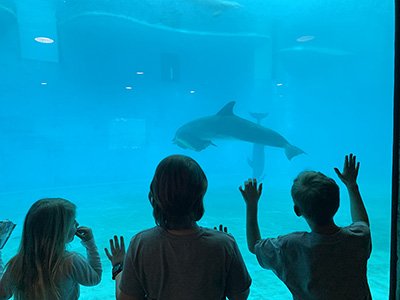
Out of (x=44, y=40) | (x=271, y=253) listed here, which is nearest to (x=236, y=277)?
(x=271, y=253)

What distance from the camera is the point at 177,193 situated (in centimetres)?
113

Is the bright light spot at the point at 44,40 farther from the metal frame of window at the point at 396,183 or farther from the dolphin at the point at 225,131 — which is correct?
the metal frame of window at the point at 396,183

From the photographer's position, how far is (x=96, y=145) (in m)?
25.1

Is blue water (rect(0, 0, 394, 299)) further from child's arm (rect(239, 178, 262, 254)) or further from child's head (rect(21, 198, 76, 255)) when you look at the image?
child's head (rect(21, 198, 76, 255))

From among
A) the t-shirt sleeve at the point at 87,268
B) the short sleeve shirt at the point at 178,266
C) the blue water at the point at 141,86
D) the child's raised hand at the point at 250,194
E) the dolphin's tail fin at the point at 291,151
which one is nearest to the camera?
the short sleeve shirt at the point at 178,266

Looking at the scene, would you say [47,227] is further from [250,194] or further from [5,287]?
[250,194]

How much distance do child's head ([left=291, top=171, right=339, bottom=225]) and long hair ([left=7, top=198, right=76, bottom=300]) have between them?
1.14 m

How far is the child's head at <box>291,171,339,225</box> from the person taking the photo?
1.26 m

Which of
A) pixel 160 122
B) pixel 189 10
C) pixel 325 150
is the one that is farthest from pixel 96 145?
pixel 325 150

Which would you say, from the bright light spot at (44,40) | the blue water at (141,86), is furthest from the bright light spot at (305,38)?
Answer: the bright light spot at (44,40)

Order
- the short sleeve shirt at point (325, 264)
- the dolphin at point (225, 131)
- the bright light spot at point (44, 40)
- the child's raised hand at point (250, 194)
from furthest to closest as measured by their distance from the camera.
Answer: the bright light spot at point (44, 40) < the dolphin at point (225, 131) < the child's raised hand at point (250, 194) < the short sleeve shirt at point (325, 264)

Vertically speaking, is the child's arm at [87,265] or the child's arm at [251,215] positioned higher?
the child's arm at [251,215]

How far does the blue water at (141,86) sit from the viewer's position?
46.3 ft

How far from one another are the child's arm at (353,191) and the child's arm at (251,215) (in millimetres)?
514
